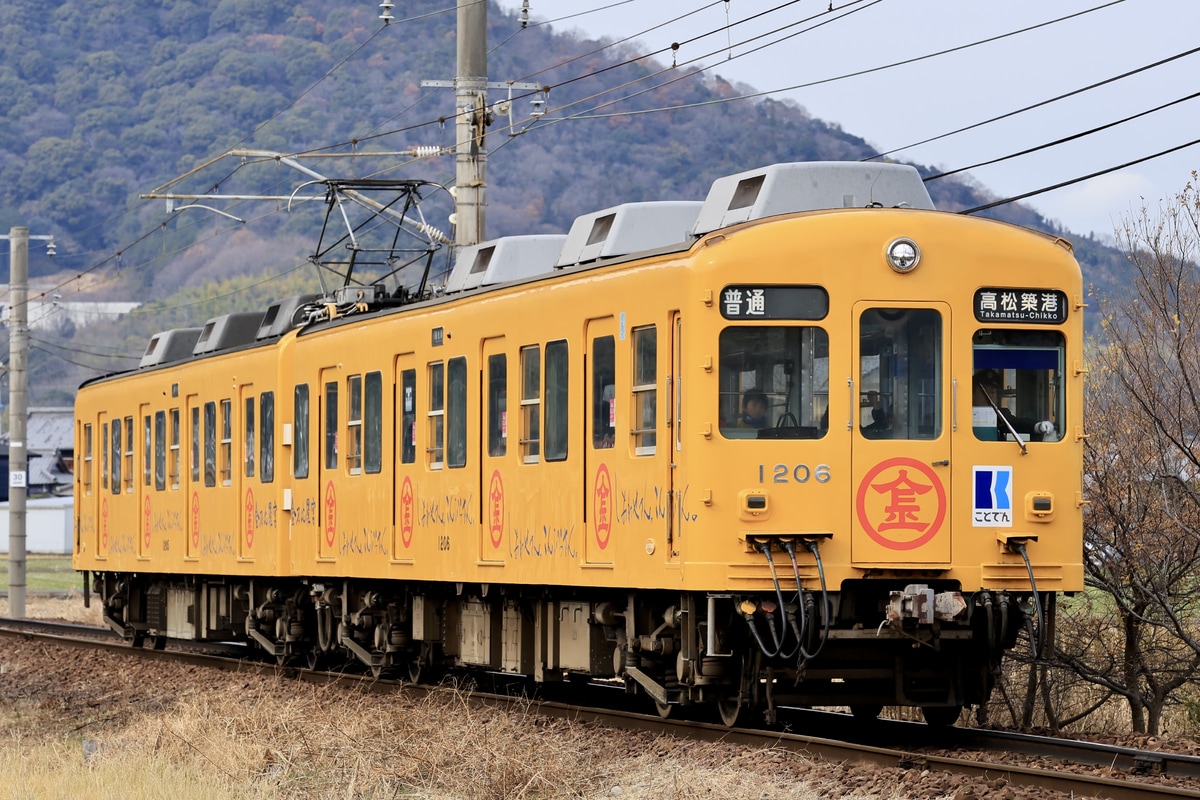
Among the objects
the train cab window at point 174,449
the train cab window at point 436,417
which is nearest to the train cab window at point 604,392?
the train cab window at point 436,417

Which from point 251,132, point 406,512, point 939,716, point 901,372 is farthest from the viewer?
point 251,132

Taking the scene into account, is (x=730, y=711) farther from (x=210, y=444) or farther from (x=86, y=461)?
(x=86, y=461)

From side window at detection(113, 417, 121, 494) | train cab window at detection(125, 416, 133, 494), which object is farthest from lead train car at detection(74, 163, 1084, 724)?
side window at detection(113, 417, 121, 494)

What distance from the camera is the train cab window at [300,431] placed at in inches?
725

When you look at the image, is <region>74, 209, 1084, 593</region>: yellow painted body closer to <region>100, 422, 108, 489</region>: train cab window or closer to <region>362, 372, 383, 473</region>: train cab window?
<region>362, 372, 383, 473</region>: train cab window

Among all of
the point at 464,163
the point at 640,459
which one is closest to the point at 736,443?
the point at 640,459

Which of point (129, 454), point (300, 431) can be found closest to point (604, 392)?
point (300, 431)

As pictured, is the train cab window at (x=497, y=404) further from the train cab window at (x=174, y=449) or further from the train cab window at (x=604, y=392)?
the train cab window at (x=174, y=449)

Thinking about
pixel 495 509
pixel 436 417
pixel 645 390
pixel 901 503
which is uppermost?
pixel 645 390

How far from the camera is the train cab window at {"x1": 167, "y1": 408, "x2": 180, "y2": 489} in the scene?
2206 cm

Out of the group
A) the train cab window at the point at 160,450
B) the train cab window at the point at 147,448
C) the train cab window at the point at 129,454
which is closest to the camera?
the train cab window at the point at 160,450

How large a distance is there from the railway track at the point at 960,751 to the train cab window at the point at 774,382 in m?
1.85

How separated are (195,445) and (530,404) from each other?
8433mm

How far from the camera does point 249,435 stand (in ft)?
65.1
